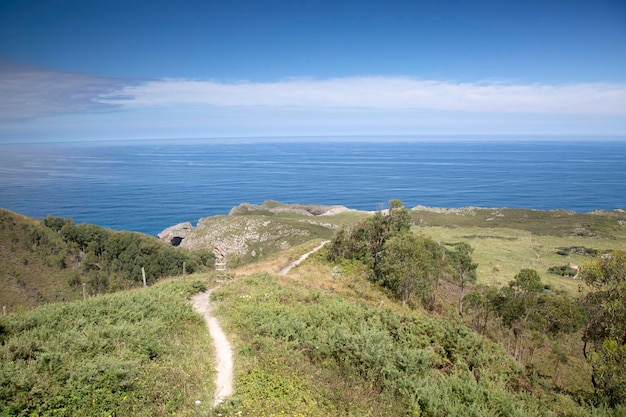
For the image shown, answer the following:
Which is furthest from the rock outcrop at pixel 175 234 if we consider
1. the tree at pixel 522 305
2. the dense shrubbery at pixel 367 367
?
the tree at pixel 522 305

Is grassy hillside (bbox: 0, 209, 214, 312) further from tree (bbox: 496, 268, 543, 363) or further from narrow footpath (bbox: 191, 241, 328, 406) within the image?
tree (bbox: 496, 268, 543, 363)

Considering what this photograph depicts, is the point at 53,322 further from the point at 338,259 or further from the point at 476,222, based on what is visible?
the point at 476,222

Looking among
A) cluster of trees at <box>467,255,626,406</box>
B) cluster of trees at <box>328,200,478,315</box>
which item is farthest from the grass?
cluster of trees at <box>467,255,626,406</box>

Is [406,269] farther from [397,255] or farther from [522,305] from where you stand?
[522,305]

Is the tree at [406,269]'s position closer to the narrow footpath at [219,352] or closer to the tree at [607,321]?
the tree at [607,321]

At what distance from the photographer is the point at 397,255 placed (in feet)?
110

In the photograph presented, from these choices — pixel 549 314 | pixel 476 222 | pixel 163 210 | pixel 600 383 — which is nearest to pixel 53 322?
pixel 600 383

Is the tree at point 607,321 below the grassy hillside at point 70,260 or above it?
above

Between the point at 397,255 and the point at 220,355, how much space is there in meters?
22.8

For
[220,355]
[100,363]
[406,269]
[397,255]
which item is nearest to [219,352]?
[220,355]

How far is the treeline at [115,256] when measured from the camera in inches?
2440

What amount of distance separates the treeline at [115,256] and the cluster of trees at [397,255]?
3453 centimetres

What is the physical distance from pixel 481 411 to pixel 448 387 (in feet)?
4.80

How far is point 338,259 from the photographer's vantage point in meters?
41.1
